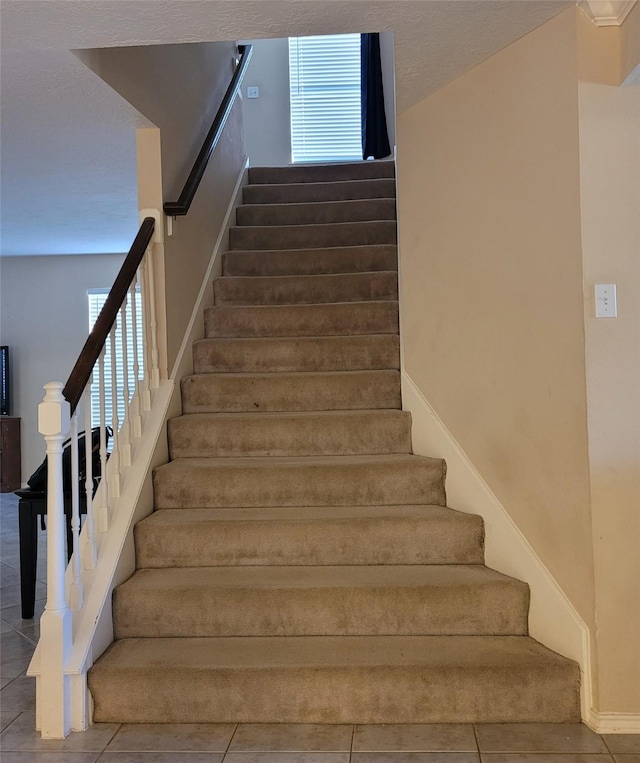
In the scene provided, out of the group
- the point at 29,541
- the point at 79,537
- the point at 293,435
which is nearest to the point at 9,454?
the point at 29,541

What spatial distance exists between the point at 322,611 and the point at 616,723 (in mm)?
945

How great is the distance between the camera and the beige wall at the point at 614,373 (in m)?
2.05

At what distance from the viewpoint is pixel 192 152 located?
3.72 metres

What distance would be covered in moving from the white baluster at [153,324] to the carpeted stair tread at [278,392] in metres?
0.25

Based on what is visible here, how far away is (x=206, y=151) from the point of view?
3.65 meters

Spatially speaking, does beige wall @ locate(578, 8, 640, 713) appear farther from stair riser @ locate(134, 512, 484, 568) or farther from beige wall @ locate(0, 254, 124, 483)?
beige wall @ locate(0, 254, 124, 483)

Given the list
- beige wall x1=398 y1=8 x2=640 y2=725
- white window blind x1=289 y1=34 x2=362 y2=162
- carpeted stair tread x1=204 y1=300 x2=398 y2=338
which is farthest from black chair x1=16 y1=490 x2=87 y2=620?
white window blind x1=289 y1=34 x2=362 y2=162

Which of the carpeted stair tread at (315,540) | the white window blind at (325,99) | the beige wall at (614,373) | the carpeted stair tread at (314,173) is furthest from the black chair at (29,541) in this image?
the white window blind at (325,99)

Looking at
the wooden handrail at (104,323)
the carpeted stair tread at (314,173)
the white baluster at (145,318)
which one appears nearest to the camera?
the wooden handrail at (104,323)

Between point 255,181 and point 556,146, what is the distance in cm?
336

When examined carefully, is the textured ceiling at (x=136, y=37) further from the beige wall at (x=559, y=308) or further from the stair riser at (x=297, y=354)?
the stair riser at (x=297, y=354)

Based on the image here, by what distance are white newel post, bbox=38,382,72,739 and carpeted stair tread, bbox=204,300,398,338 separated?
1.82 meters

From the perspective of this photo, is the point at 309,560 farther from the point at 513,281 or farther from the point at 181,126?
the point at 181,126

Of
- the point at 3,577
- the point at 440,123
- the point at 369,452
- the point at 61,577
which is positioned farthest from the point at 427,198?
the point at 3,577
